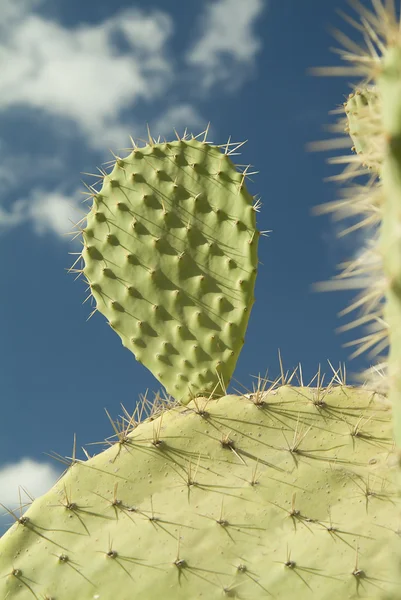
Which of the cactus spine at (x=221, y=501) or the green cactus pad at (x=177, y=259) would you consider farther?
the green cactus pad at (x=177, y=259)

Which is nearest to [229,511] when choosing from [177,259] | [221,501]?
[221,501]

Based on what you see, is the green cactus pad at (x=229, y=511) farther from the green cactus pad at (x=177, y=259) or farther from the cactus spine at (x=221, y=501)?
the green cactus pad at (x=177, y=259)

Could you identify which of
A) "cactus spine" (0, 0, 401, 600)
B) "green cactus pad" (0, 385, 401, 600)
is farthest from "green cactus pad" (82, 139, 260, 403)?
"green cactus pad" (0, 385, 401, 600)

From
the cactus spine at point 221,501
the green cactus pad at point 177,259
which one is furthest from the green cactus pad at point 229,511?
the green cactus pad at point 177,259

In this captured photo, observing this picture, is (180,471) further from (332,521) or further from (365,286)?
(365,286)

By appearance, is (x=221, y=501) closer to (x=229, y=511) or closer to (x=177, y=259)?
(x=229, y=511)
